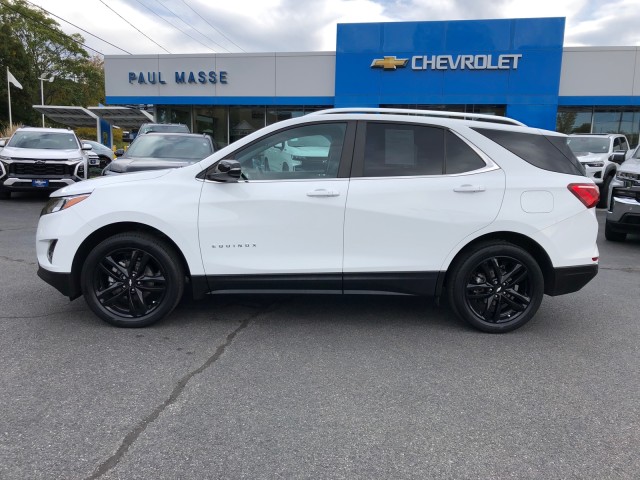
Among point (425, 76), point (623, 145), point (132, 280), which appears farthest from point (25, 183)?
point (623, 145)

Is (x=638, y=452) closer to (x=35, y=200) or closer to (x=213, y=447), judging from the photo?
(x=213, y=447)

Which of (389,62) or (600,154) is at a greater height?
(389,62)

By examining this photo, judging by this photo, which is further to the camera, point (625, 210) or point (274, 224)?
point (625, 210)

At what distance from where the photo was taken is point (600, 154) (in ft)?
45.9

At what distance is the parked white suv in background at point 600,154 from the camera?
13.6 m

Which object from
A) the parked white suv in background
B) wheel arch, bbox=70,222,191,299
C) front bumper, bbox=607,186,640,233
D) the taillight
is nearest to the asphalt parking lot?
wheel arch, bbox=70,222,191,299

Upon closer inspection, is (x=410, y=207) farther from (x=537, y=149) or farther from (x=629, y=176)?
(x=629, y=176)

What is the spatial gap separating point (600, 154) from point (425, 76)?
919 centimetres

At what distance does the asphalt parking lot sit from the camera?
258 centimetres

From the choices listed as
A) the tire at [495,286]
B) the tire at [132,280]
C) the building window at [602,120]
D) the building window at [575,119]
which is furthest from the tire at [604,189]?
the tire at [132,280]

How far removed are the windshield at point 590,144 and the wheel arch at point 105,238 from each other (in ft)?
43.3

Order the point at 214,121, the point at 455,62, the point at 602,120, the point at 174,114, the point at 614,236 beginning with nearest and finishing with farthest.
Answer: the point at 614,236 < the point at 455,62 < the point at 602,120 < the point at 214,121 < the point at 174,114

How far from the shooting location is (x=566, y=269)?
14.2 feet

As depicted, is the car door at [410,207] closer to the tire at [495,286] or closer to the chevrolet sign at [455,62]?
the tire at [495,286]
